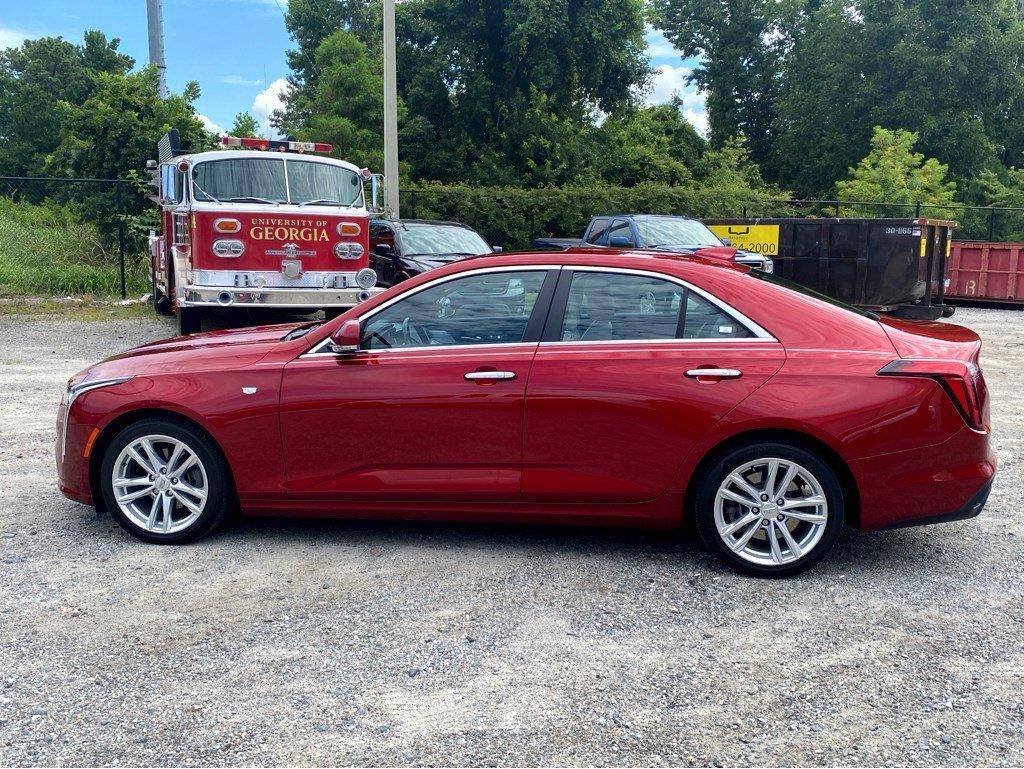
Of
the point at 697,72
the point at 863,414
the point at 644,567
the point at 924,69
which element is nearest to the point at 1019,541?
the point at 863,414

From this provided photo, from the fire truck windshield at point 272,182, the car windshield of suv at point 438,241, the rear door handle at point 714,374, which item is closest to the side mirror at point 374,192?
the fire truck windshield at point 272,182

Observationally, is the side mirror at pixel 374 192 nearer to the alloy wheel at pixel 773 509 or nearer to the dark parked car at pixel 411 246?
the dark parked car at pixel 411 246

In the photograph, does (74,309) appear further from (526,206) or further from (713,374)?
(713,374)

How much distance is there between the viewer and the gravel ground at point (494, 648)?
328cm

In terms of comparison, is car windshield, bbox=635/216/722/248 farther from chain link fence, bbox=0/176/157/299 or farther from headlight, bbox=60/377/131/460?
headlight, bbox=60/377/131/460

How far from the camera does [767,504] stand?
470 cm

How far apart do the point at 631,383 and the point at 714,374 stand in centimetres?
40

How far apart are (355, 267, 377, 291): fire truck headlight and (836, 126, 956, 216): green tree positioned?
66.0 feet

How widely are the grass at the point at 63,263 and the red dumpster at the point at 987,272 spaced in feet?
55.6

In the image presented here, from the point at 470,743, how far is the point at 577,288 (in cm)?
247

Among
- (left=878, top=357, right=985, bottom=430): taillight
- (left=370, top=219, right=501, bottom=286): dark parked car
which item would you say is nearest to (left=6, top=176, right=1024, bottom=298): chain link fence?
(left=370, top=219, right=501, bottom=286): dark parked car

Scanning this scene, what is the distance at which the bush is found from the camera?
24297 mm

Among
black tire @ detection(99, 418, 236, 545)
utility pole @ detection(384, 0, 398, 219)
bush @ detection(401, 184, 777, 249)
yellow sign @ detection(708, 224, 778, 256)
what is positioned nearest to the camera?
black tire @ detection(99, 418, 236, 545)

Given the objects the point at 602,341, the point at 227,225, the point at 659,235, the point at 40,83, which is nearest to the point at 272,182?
the point at 227,225
